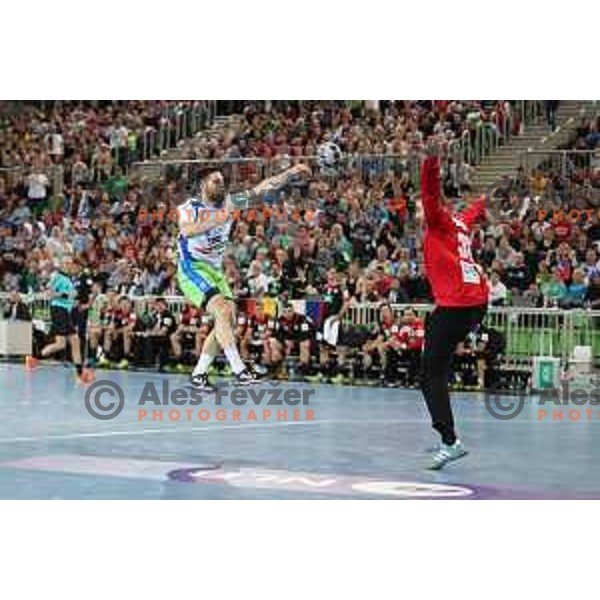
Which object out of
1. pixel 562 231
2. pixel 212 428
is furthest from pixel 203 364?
pixel 562 231

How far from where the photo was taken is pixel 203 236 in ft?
35.1

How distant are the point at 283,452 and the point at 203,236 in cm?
200

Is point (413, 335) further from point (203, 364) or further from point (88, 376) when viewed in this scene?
point (203, 364)

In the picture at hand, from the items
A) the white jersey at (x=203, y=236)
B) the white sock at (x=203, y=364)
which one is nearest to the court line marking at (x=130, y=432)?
the white sock at (x=203, y=364)

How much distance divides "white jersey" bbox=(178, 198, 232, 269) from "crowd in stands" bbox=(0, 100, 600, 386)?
5.57 metres

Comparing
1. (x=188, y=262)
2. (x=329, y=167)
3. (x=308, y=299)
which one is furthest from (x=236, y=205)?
(x=329, y=167)

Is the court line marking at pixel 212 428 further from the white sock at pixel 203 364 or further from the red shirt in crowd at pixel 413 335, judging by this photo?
the red shirt in crowd at pixel 413 335

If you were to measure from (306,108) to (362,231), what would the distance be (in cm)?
355

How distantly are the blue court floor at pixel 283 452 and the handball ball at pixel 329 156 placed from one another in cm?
607

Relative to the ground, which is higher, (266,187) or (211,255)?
(266,187)

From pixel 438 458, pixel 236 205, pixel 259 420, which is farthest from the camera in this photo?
pixel 259 420

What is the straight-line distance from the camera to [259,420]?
12.3m

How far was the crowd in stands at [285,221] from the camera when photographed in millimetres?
16844
